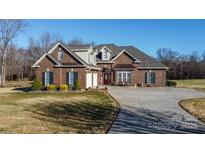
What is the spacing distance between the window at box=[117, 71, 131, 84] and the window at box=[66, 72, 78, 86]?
27.8ft

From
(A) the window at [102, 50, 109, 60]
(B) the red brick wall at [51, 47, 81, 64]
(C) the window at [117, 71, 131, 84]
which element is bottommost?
Result: (C) the window at [117, 71, 131, 84]

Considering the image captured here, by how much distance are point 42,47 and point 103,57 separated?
2921 cm

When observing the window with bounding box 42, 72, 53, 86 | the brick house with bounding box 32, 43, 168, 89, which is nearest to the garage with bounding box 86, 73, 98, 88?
the brick house with bounding box 32, 43, 168, 89

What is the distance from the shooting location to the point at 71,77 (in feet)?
84.6

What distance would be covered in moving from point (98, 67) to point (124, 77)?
3.95 metres

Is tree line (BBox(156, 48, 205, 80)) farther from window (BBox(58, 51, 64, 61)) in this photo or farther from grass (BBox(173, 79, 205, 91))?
window (BBox(58, 51, 64, 61))

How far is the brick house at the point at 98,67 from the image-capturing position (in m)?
25.8

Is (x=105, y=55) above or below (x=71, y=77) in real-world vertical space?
above

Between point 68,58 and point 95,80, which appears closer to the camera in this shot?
point 68,58

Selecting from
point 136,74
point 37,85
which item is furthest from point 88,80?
point 136,74

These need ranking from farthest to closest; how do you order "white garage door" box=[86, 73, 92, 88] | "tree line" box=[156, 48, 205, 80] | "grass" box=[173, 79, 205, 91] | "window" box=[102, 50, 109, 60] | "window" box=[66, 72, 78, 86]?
"tree line" box=[156, 48, 205, 80] → "grass" box=[173, 79, 205, 91] → "window" box=[102, 50, 109, 60] → "white garage door" box=[86, 73, 92, 88] → "window" box=[66, 72, 78, 86]

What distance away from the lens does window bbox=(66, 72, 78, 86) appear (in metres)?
25.6

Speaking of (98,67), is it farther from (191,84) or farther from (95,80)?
(191,84)

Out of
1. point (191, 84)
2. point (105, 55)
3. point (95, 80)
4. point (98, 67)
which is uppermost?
point (105, 55)
